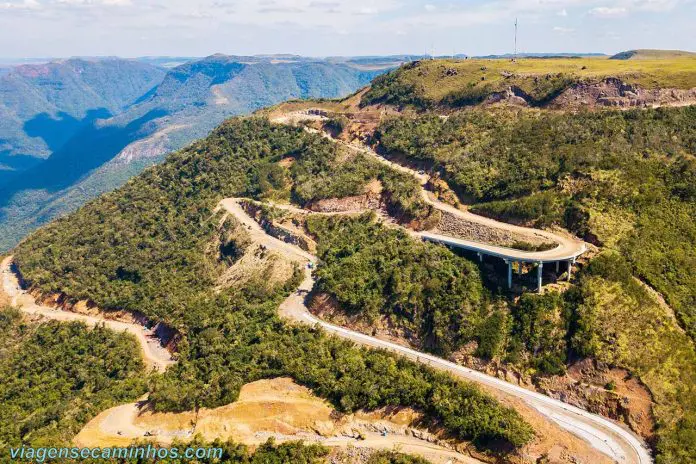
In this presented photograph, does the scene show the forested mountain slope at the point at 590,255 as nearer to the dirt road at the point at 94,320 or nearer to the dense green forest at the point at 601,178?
the dense green forest at the point at 601,178

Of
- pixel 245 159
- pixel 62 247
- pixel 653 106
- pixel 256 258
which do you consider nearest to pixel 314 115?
pixel 245 159

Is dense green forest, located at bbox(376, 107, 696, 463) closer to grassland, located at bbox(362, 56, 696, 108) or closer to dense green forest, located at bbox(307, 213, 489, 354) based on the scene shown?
dense green forest, located at bbox(307, 213, 489, 354)

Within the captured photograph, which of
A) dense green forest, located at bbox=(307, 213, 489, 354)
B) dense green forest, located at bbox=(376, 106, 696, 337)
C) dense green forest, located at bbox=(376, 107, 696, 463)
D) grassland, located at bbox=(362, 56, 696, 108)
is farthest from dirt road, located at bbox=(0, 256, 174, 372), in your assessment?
grassland, located at bbox=(362, 56, 696, 108)

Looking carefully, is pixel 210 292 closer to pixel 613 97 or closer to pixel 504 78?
pixel 504 78

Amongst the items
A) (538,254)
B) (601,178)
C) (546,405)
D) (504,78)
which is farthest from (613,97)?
(546,405)

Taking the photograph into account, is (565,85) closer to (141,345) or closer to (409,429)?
(409,429)

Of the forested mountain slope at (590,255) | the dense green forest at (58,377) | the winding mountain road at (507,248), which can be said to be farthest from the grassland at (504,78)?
the dense green forest at (58,377)
